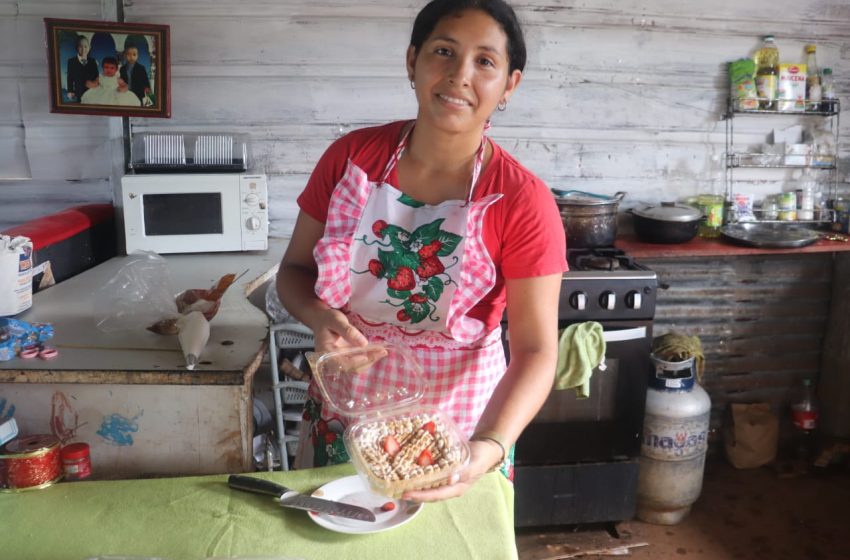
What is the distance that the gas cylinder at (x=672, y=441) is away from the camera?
9.71 ft

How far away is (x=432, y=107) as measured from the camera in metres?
1.29

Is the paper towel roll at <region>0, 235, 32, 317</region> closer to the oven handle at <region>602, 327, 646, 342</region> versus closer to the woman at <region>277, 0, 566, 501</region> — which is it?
the woman at <region>277, 0, 566, 501</region>

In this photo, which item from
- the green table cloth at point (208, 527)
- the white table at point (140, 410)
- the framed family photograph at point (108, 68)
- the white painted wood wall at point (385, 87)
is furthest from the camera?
the white painted wood wall at point (385, 87)

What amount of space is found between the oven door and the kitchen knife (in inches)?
71.1

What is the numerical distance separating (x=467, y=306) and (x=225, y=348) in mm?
529

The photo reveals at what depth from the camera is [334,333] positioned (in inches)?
51.6

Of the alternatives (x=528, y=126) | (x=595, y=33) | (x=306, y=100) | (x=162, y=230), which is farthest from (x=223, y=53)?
(x=595, y=33)

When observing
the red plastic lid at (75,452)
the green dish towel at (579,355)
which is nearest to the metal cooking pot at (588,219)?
the green dish towel at (579,355)

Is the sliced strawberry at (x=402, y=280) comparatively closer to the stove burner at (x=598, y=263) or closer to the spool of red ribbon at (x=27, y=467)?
the spool of red ribbon at (x=27, y=467)

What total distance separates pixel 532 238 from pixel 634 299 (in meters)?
1.56

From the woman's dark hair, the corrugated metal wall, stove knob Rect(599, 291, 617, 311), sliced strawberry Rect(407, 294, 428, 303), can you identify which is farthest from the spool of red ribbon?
the corrugated metal wall

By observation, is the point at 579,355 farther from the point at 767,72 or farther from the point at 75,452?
the point at 75,452

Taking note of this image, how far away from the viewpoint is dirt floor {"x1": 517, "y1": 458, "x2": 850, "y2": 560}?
2.82 metres

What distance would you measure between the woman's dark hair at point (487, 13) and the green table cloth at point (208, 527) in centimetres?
75
